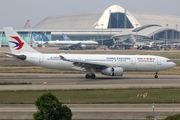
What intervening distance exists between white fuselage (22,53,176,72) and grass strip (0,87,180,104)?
1281cm

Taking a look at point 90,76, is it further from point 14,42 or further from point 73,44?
point 73,44

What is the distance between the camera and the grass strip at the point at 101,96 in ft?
130

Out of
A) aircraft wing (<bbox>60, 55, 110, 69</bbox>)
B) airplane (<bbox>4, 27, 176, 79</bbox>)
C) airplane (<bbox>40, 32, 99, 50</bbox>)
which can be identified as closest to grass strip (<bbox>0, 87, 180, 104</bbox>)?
aircraft wing (<bbox>60, 55, 110, 69</bbox>)

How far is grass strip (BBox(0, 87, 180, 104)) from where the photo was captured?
130 ft

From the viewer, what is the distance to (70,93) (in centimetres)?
4491

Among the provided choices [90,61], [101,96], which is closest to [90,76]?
[90,61]

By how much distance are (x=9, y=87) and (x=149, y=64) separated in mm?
20381

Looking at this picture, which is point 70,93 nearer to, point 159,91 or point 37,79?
point 159,91

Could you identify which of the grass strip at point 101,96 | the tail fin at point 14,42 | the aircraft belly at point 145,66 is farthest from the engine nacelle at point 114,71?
the tail fin at point 14,42

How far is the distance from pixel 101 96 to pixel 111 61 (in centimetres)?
1846

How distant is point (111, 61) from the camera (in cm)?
6094

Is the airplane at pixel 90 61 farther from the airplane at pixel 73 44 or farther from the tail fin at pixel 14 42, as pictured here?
the airplane at pixel 73 44

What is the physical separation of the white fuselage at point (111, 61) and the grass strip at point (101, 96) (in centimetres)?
1281

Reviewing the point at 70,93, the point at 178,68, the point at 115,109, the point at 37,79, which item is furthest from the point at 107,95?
the point at 178,68
